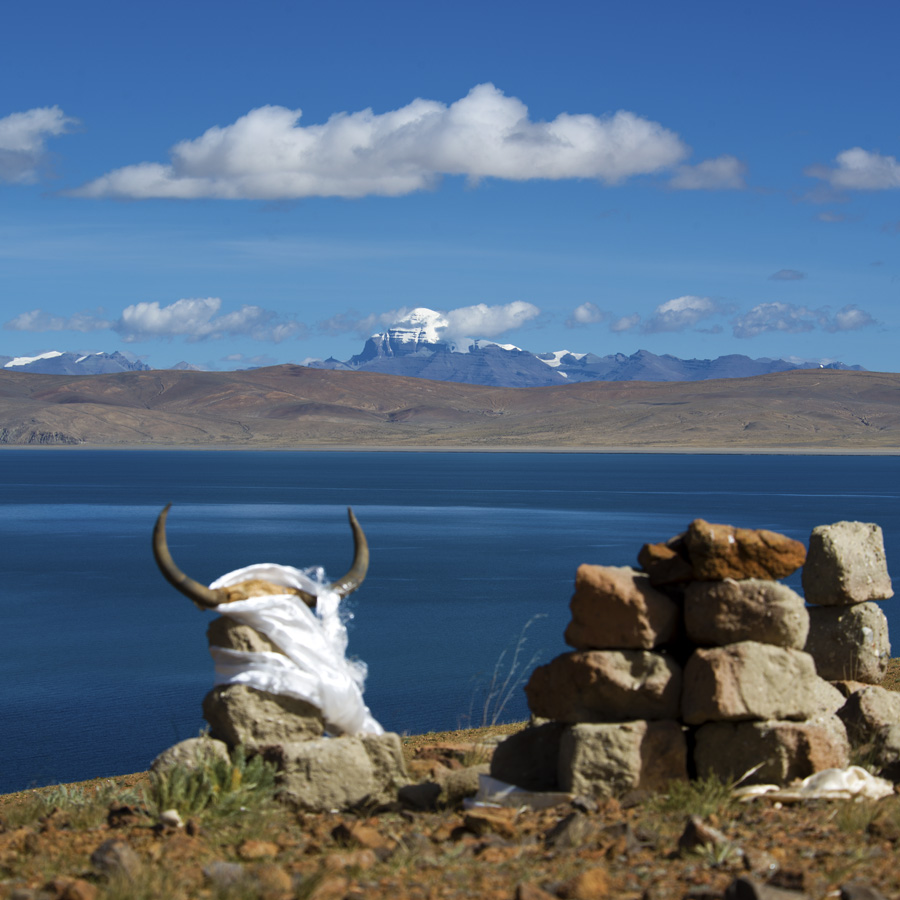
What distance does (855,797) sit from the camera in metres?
6.50

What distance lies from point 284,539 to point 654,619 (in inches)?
1854

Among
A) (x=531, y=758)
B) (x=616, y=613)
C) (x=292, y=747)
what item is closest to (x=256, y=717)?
(x=292, y=747)

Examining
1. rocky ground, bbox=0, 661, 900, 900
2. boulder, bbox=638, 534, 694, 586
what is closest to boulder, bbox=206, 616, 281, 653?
rocky ground, bbox=0, 661, 900, 900

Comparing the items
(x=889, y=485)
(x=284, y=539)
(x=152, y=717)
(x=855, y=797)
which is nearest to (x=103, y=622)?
(x=152, y=717)

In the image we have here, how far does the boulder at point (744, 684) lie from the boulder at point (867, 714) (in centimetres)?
131

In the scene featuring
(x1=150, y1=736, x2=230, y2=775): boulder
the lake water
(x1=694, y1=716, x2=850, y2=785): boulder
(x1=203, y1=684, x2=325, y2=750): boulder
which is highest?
(x1=203, y1=684, x2=325, y2=750): boulder

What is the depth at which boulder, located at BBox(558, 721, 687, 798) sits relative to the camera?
21.8 ft

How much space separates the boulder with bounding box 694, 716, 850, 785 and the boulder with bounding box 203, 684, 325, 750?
2.52 metres

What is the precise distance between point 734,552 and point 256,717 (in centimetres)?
319

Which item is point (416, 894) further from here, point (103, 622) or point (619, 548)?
point (619, 548)

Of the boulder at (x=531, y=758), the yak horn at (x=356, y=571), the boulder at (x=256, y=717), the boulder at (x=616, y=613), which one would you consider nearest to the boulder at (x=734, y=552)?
the boulder at (x=616, y=613)

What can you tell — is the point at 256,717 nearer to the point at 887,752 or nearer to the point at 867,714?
the point at 887,752

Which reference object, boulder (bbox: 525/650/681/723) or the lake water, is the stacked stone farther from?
the lake water

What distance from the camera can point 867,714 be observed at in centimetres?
807
